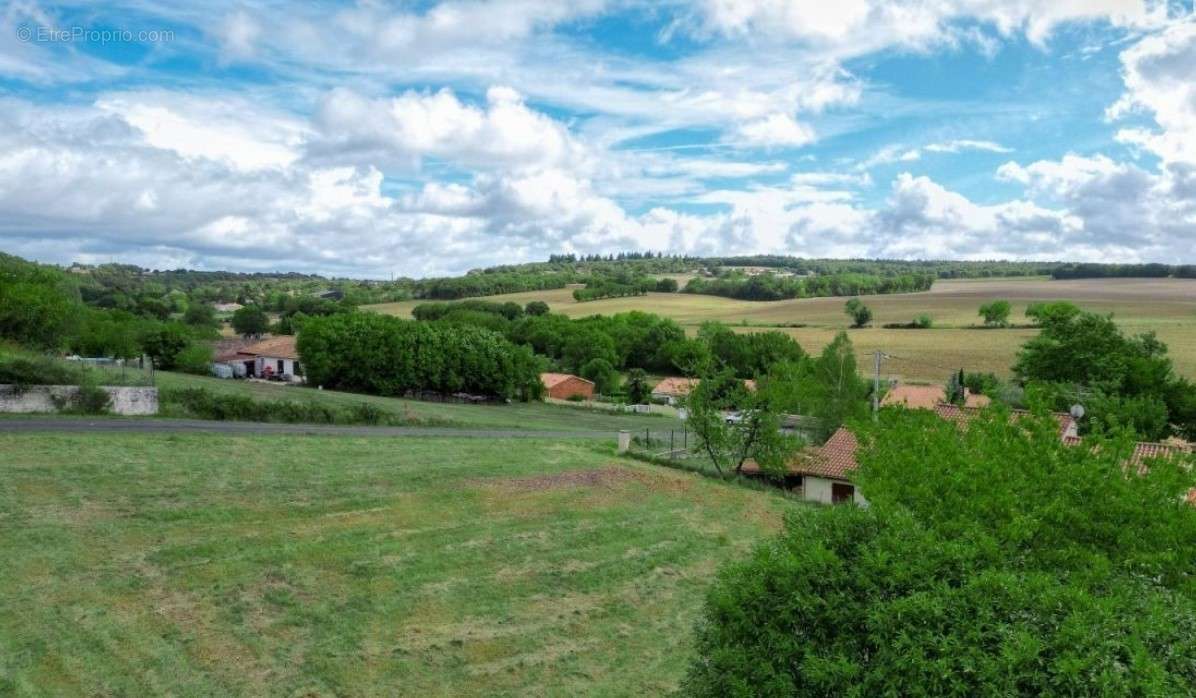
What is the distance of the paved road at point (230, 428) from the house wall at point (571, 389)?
31911 millimetres

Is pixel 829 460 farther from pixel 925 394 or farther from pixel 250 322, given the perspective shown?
pixel 250 322

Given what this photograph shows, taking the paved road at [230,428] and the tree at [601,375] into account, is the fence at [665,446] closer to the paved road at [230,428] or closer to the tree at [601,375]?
the paved road at [230,428]

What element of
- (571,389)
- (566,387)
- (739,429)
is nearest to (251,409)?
(739,429)

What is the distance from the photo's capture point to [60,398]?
37.0 m

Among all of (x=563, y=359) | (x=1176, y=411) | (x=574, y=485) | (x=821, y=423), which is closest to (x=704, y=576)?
(x=574, y=485)

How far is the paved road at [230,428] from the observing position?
3312 cm

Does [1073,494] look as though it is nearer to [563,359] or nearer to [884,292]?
[563,359]

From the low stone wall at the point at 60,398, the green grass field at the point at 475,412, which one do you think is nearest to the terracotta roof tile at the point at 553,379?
the green grass field at the point at 475,412

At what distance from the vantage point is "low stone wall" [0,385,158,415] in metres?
35.6

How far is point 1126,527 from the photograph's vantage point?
1243 centimetres

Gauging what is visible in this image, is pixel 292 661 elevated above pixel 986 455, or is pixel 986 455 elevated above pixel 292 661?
pixel 986 455

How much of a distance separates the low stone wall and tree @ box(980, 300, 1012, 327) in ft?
307

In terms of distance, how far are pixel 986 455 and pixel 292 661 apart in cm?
1279

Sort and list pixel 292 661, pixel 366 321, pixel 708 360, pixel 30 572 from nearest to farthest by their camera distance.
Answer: pixel 292 661 → pixel 30 572 → pixel 708 360 → pixel 366 321
